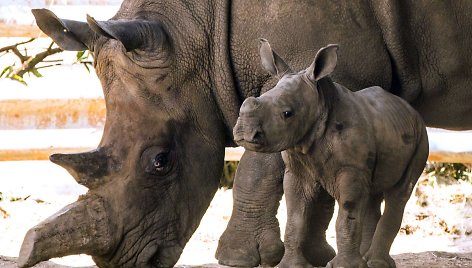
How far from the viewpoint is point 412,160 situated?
18.4 ft

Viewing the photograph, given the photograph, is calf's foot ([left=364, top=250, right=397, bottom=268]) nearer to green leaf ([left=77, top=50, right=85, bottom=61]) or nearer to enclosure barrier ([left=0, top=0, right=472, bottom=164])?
enclosure barrier ([left=0, top=0, right=472, bottom=164])

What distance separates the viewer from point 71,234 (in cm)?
575

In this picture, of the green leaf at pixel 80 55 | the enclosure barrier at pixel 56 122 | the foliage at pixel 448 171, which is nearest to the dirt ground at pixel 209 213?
the foliage at pixel 448 171

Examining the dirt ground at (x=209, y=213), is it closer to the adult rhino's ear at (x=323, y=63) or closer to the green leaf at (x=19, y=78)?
the green leaf at (x=19, y=78)

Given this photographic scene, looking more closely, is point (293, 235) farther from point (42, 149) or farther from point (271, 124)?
point (42, 149)

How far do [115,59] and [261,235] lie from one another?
0.98 metres

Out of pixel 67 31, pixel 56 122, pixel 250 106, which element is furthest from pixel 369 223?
pixel 56 122

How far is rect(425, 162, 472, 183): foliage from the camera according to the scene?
9.97 meters

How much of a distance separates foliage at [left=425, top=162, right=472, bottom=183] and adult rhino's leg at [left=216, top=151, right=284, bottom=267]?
4.05m

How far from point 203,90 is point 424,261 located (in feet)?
5.44

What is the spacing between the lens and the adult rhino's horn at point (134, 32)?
18.3 feet

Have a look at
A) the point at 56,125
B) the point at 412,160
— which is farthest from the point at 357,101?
the point at 56,125

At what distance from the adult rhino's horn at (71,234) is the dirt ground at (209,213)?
7.27ft

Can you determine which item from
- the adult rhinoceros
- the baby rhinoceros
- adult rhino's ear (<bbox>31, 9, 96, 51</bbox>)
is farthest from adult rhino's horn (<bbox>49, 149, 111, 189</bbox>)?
the baby rhinoceros
